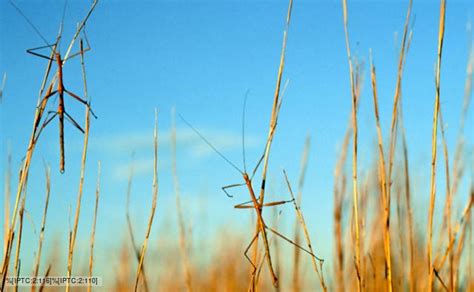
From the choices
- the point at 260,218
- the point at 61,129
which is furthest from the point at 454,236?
the point at 61,129

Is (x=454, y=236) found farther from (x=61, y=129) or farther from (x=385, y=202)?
(x=61, y=129)

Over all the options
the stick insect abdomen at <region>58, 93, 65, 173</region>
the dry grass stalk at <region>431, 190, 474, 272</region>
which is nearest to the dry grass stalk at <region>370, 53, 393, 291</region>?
the dry grass stalk at <region>431, 190, 474, 272</region>

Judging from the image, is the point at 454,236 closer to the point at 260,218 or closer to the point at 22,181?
the point at 260,218

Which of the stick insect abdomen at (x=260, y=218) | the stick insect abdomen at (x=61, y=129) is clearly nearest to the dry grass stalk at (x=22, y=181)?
the stick insect abdomen at (x=61, y=129)

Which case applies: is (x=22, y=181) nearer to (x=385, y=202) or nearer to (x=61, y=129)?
(x=61, y=129)

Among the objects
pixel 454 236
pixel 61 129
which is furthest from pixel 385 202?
pixel 61 129

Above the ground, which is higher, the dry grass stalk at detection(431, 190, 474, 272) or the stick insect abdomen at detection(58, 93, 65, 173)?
the stick insect abdomen at detection(58, 93, 65, 173)

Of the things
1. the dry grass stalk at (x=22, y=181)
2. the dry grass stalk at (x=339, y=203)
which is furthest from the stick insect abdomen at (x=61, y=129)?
the dry grass stalk at (x=339, y=203)

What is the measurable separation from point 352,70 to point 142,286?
99cm

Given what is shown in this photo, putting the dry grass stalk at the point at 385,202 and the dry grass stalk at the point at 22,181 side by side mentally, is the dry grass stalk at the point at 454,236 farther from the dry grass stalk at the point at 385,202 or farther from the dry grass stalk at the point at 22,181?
the dry grass stalk at the point at 22,181

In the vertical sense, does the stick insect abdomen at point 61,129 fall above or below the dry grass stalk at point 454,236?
above

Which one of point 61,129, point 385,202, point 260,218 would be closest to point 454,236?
point 385,202

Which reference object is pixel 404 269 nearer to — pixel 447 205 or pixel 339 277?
pixel 339 277

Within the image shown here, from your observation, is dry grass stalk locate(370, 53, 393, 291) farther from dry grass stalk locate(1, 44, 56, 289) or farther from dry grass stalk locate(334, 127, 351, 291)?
dry grass stalk locate(1, 44, 56, 289)
